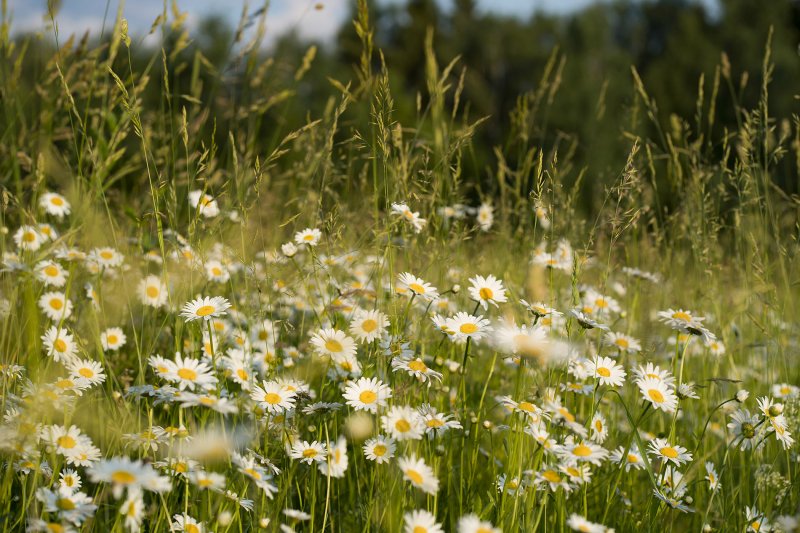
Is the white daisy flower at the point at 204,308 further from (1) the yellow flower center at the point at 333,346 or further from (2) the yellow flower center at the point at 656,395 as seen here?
(2) the yellow flower center at the point at 656,395

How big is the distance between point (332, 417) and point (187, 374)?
1.20 feet

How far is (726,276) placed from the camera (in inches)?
102

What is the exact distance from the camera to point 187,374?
1296 millimetres

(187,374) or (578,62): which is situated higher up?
(187,374)

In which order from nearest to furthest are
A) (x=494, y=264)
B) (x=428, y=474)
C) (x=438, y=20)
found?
(x=428, y=474) → (x=494, y=264) → (x=438, y=20)

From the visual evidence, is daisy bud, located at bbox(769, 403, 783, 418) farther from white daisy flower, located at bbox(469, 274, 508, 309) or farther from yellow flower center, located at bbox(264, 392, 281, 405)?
yellow flower center, located at bbox(264, 392, 281, 405)

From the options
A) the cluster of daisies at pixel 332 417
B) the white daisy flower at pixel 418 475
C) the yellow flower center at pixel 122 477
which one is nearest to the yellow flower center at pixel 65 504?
the cluster of daisies at pixel 332 417

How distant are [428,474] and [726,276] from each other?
6.23 ft

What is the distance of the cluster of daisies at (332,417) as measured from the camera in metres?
1.16

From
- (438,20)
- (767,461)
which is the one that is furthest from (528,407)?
(438,20)

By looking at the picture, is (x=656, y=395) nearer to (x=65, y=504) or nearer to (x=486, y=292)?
(x=486, y=292)

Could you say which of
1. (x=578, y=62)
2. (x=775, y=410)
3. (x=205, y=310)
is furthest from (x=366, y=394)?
(x=578, y=62)

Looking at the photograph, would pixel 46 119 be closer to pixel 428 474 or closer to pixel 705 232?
pixel 428 474

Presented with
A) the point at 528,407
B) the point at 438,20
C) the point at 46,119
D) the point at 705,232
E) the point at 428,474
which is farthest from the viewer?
the point at 438,20
